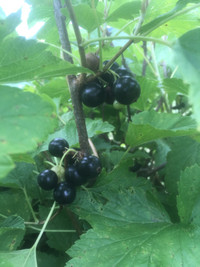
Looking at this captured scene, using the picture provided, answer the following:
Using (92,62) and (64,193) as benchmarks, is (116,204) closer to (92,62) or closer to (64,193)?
(64,193)

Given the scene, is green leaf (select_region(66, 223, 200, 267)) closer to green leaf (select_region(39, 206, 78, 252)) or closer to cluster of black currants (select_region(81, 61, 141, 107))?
green leaf (select_region(39, 206, 78, 252))

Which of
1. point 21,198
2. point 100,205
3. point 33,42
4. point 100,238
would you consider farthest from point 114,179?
point 33,42

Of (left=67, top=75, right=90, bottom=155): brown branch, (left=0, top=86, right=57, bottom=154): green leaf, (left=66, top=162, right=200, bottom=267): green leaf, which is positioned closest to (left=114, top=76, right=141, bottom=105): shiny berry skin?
(left=67, top=75, right=90, bottom=155): brown branch

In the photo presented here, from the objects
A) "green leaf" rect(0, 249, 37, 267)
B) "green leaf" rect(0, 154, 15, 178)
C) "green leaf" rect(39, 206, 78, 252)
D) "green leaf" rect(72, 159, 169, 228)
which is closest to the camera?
"green leaf" rect(0, 154, 15, 178)

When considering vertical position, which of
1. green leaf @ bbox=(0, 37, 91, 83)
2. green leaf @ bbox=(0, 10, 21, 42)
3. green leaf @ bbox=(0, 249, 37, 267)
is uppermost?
green leaf @ bbox=(0, 10, 21, 42)

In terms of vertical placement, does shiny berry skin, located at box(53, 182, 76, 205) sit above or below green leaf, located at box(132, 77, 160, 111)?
below

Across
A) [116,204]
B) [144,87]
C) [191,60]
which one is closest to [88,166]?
[116,204]

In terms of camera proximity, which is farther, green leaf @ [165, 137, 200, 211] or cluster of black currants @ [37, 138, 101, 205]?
green leaf @ [165, 137, 200, 211]
